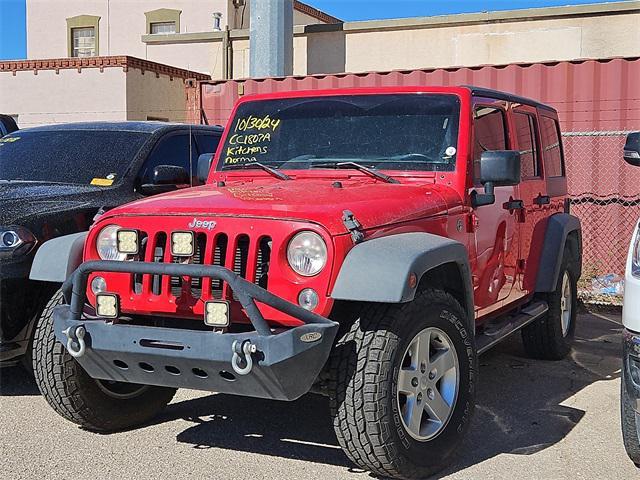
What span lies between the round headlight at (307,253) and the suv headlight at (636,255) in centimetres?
136

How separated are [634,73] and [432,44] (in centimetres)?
576

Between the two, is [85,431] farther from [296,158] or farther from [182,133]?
[182,133]

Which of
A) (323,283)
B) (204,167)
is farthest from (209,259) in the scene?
(204,167)

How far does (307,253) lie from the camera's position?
12.1 feet

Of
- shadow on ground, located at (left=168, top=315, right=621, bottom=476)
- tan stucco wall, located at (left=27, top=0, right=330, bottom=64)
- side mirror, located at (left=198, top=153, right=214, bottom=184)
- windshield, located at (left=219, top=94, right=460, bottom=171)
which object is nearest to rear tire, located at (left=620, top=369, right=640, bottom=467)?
shadow on ground, located at (left=168, top=315, right=621, bottom=476)

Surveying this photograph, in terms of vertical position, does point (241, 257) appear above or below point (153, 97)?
below

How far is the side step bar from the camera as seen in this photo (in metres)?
4.79

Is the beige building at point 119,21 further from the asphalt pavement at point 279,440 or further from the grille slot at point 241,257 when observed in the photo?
the grille slot at point 241,257

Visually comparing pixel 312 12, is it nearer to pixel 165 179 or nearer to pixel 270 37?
pixel 270 37

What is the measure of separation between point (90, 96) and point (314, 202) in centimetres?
1510

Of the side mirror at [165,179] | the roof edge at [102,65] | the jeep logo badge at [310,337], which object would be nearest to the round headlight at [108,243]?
the jeep logo badge at [310,337]

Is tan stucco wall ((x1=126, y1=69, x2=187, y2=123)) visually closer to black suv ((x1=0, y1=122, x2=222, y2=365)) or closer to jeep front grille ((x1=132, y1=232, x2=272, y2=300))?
black suv ((x1=0, y1=122, x2=222, y2=365))

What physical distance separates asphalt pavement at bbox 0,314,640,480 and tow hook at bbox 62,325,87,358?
622mm

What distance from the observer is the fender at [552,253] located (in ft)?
19.3
